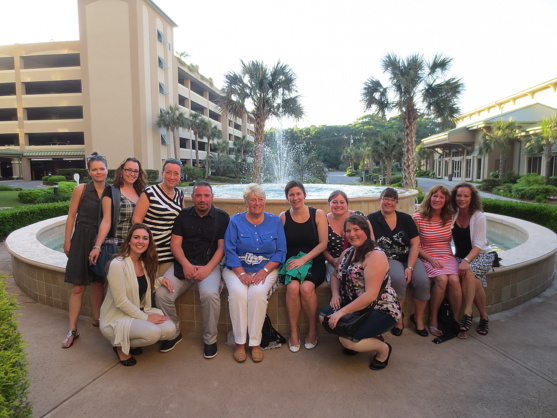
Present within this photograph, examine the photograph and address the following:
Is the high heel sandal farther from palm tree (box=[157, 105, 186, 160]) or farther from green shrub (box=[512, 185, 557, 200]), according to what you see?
palm tree (box=[157, 105, 186, 160])

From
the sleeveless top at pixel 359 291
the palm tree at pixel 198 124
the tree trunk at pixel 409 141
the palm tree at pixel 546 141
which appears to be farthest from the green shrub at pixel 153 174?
the sleeveless top at pixel 359 291

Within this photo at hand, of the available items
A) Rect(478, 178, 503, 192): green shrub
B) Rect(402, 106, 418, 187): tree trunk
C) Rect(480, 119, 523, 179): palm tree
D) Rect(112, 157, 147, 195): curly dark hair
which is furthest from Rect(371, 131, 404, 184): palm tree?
Rect(112, 157, 147, 195): curly dark hair

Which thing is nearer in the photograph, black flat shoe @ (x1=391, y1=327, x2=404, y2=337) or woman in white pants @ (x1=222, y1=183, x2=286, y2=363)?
woman in white pants @ (x1=222, y1=183, x2=286, y2=363)

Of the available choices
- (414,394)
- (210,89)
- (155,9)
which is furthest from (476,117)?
(414,394)

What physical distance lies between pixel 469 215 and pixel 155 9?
40.1 metres

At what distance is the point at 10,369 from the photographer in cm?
173

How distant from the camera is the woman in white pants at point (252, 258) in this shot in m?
3.14

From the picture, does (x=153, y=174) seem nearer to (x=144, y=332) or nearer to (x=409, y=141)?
(x=409, y=141)

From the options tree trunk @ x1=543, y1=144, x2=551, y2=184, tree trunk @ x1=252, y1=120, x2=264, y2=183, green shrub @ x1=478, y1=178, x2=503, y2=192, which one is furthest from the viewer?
green shrub @ x1=478, y1=178, x2=503, y2=192

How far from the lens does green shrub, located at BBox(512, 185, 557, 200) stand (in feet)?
61.9

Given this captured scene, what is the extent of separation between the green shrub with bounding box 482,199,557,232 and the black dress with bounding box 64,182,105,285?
10.4 m

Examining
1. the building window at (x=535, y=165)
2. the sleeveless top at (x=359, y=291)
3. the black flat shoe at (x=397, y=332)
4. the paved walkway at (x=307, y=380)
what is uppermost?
the building window at (x=535, y=165)

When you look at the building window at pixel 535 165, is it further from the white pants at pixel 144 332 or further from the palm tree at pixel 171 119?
the white pants at pixel 144 332

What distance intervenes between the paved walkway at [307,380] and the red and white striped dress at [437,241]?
2.48 ft
